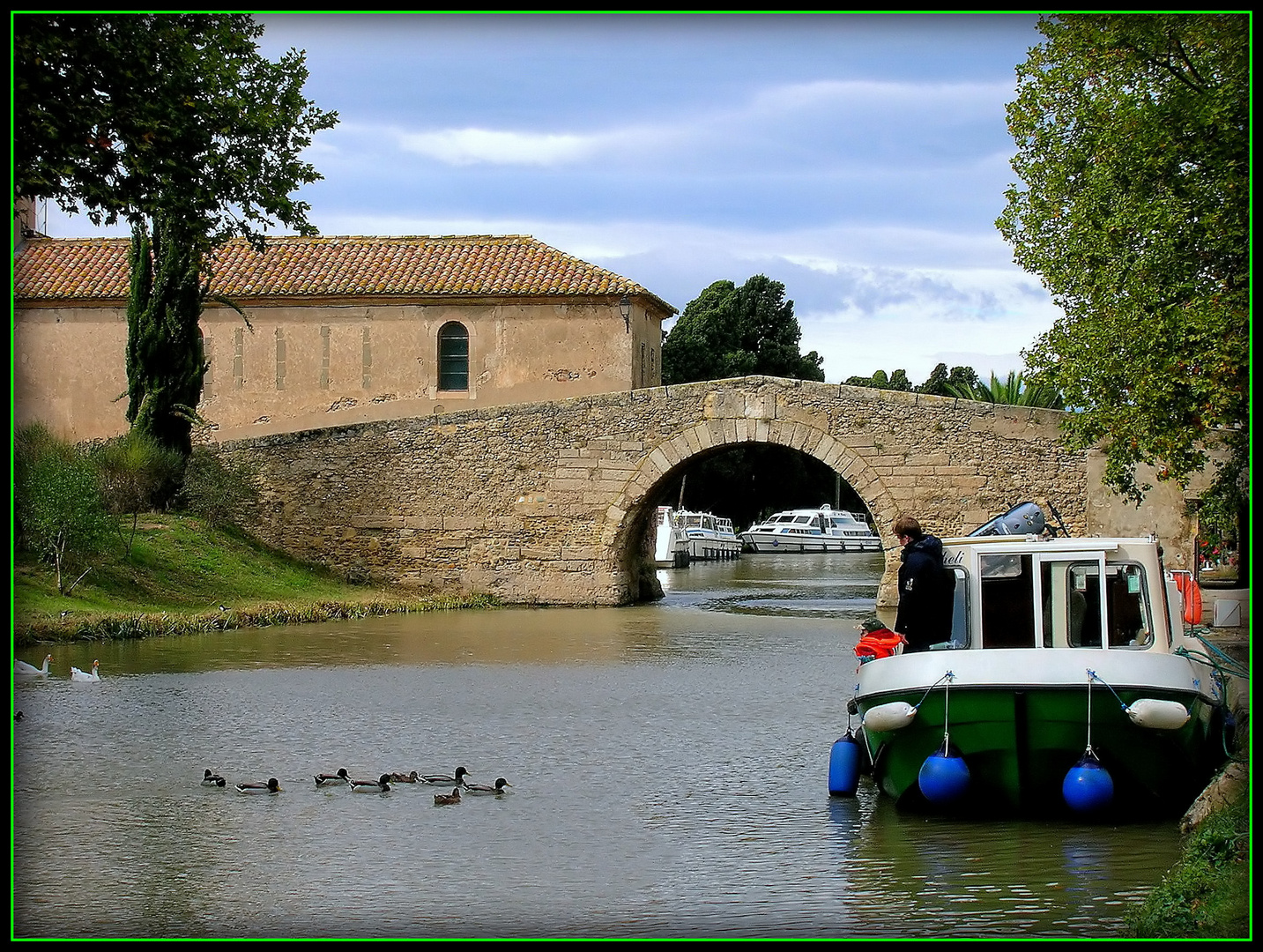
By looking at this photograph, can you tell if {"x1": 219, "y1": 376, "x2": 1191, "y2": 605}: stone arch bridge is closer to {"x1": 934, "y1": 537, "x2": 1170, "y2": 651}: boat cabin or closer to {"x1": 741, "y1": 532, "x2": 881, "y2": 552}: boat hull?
{"x1": 934, "y1": 537, "x2": 1170, "y2": 651}: boat cabin

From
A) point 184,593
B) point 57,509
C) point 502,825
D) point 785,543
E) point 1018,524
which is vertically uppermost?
point 57,509

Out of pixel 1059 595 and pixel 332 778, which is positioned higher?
pixel 1059 595

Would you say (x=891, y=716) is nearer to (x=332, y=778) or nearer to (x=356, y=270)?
(x=332, y=778)

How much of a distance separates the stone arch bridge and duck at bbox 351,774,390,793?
15.0 metres

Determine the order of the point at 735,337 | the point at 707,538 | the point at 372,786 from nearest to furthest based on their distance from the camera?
the point at 372,786 < the point at 707,538 < the point at 735,337

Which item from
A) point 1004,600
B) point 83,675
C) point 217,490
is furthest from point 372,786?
point 217,490

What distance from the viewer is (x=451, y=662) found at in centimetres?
1675

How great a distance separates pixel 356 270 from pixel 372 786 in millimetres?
20988

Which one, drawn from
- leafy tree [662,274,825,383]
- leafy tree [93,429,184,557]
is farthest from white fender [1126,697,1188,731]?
leafy tree [662,274,825,383]

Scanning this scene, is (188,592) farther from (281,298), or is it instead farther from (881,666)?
(881,666)

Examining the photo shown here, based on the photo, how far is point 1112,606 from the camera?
30.7ft

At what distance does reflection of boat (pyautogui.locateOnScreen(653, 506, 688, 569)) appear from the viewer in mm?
43250

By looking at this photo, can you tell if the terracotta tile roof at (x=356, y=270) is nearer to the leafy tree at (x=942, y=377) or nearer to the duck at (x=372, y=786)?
the duck at (x=372, y=786)

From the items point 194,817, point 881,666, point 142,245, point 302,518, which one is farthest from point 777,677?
point 142,245
